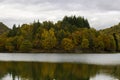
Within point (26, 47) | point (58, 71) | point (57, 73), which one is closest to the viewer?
point (57, 73)

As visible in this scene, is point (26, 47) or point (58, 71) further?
point (26, 47)

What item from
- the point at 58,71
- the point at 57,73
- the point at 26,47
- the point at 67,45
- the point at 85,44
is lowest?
the point at 26,47

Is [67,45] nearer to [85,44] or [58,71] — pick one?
[85,44]

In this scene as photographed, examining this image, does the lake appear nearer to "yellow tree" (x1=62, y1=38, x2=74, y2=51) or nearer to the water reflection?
the water reflection

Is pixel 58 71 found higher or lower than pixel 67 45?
higher

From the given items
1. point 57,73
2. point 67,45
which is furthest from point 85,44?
point 57,73

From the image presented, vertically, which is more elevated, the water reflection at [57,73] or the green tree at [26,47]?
the water reflection at [57,73]

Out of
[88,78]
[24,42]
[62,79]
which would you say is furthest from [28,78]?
[24,42]

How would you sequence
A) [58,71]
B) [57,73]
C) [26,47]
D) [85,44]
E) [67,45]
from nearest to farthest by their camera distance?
[57,73] < [58,71] < [26,47] < [85,44] < [67,45]

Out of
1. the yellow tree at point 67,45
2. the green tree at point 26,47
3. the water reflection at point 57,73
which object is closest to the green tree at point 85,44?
the yellow tree at point 67,45

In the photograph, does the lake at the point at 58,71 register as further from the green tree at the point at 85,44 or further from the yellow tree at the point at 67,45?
the green tree at the point at 85,44

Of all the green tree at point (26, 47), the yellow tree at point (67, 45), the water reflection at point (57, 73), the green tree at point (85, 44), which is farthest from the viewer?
the yellow tree at point (67, 45)

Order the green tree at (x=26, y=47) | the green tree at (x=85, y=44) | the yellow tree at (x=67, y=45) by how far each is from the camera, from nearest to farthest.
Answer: the green tree at (x=26, y=47), the green tree at (x=85, y=44), the yellow tree at (x=67, y=45)

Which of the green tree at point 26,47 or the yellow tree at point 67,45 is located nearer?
the green tree at point 26,47
